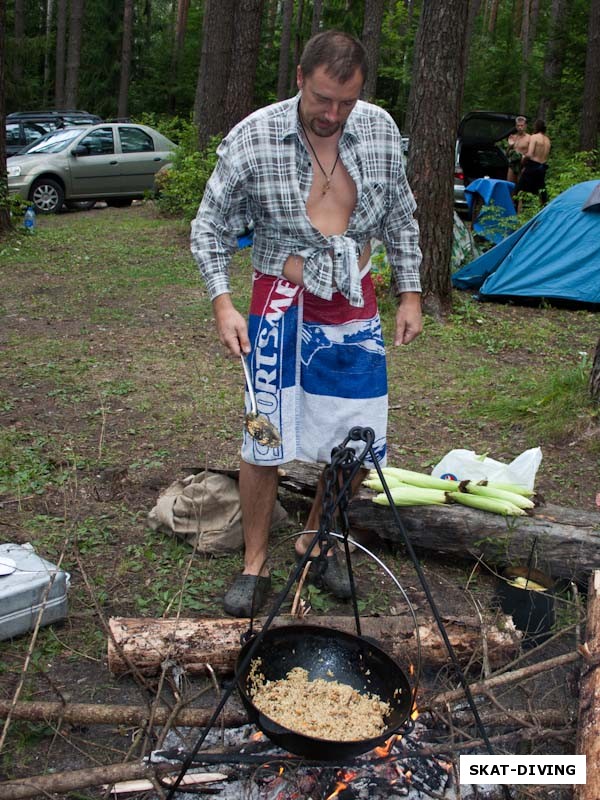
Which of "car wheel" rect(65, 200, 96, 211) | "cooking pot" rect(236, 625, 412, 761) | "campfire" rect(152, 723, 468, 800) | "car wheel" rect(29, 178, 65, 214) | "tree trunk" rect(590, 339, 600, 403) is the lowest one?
"car wheel" rect(65, 200, 96, 211)

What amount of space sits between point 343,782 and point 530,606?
121 centimetres

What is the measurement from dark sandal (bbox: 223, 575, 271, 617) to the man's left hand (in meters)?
1.10

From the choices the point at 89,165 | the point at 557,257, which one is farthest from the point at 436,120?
the point at 89,165

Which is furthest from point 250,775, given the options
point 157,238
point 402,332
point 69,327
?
point 157,238

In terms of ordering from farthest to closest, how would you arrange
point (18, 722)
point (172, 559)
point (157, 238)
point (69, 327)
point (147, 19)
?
point (147, 19) < point (157, 238) < point (69, 327) < point (172, 559) < point (18, 722)

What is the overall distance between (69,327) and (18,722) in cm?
503

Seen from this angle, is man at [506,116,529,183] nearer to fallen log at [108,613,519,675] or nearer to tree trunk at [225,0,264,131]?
tree trunk at [225,0,264,131]

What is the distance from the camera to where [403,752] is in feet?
7.45

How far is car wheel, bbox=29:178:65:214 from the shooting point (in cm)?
1390

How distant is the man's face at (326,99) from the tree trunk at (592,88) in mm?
14542

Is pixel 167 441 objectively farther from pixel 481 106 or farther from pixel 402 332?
pixel 481 106

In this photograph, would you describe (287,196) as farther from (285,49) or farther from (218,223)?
(285,49)

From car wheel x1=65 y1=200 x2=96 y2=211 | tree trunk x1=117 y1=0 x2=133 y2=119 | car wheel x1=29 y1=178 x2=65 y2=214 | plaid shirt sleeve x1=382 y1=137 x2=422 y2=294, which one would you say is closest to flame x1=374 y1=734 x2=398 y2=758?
plaid shirt sleeve x1=382 y1=137 x2=422 y2=294

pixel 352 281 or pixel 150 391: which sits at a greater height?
pixel 352 281
